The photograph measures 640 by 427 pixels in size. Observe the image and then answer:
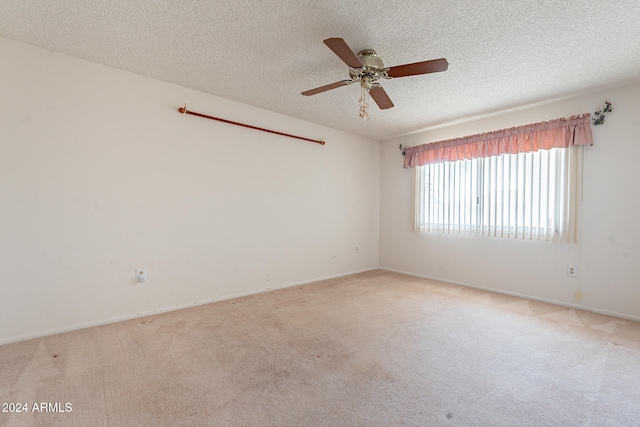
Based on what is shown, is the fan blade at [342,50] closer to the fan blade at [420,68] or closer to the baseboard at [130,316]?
the fan blade at [420,68]

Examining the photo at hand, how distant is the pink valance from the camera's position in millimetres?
3049

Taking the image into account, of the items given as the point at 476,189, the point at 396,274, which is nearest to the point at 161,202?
the point at 396,274

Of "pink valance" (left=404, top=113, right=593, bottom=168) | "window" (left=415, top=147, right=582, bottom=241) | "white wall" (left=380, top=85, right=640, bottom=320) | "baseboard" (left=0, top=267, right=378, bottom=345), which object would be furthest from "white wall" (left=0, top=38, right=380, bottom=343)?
"white wall" (left=380, top=85, right=640, bottom=320)

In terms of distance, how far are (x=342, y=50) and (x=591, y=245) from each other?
336 centimetres

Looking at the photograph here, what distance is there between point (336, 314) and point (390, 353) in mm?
872

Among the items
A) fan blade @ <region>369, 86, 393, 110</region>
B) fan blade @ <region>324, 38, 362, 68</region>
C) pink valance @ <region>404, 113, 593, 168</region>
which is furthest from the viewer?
pink valance @ <region>404, 113, 593, 168</region>

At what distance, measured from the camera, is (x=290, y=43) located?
2205mm

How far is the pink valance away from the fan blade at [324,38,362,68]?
100 inches

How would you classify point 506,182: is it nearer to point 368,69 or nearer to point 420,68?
point 420,68

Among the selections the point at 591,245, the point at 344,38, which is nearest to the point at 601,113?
the point at 591,245

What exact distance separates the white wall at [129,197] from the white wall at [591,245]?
2.40 m

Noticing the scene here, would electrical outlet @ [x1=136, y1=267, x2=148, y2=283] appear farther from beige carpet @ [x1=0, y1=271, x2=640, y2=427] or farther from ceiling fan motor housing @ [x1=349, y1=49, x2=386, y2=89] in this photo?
ceiling fan motor housing @ [x1=349, y1=49, x2=386, y2=89]

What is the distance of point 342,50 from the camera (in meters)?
1.85

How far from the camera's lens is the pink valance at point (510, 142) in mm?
3049
